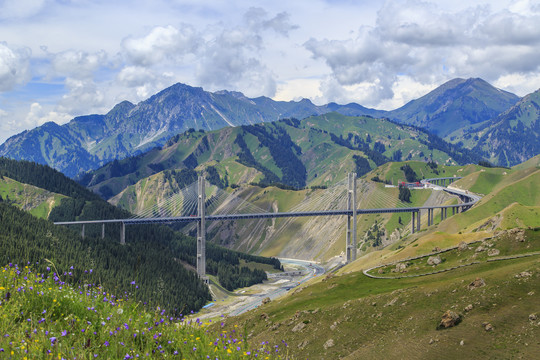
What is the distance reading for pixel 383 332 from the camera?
203 feet

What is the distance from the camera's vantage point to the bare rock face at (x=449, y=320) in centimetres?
5472

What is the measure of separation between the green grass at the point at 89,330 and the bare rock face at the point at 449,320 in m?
45.6

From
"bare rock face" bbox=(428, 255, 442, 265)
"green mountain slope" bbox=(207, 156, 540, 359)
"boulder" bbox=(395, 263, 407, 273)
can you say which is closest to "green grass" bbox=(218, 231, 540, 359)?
"green mountain slope" bbox=(207, 156, 540, 359)

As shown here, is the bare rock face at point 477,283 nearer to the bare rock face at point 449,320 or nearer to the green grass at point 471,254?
the bare rock face at point 449,320

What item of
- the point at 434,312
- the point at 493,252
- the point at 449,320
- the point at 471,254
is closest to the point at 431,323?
the point at 434,312

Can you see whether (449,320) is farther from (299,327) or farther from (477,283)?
(299,327)

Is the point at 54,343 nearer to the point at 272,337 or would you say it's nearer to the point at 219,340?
the point at 219,340

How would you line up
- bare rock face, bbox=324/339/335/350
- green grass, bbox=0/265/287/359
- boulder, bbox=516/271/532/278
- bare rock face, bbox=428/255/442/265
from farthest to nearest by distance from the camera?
bare rock face, bbox=428/255/442/265
bare rock face, bbox=324/339/335/350
boulder, bbox=516/271/532/278
green grass, bbox=0/265/287/359

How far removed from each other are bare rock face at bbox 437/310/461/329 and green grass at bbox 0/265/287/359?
150ft

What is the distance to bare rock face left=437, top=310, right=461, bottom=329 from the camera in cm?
5472

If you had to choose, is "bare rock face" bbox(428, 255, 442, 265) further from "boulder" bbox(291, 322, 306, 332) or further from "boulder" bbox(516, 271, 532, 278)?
"boulder" bbox(516, 271, 532, 278)

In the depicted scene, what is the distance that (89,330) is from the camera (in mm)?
13578

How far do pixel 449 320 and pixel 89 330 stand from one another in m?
50.4

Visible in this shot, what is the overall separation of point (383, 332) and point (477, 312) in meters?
12.4
